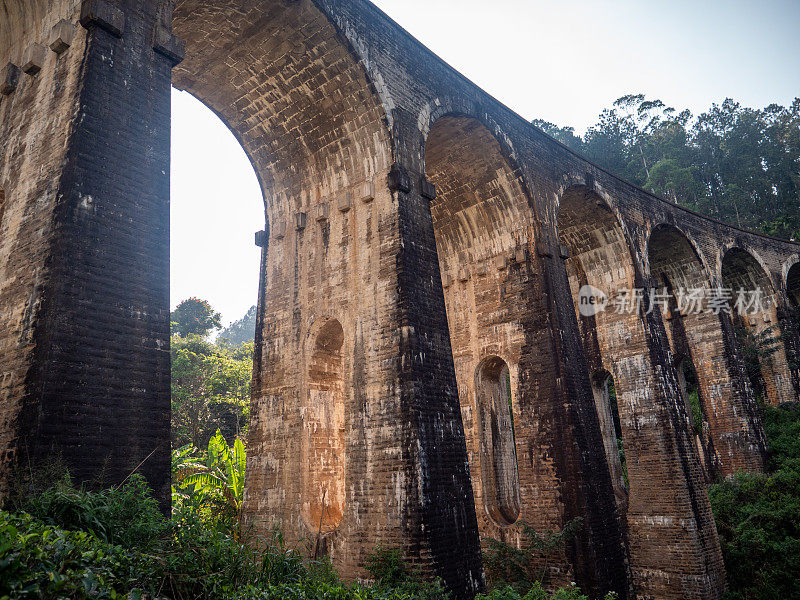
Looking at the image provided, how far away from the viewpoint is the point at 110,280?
19.8 ft

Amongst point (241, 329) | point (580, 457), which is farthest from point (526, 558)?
point (241, 329)

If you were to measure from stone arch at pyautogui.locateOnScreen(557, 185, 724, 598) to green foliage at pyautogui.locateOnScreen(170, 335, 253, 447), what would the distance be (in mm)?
17151

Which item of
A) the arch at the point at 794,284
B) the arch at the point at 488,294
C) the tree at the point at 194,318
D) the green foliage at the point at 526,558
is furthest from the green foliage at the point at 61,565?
the tree at the point at 194,318

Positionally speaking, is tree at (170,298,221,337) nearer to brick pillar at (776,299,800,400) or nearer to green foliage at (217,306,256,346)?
brick pillar at (776,299,800,400)

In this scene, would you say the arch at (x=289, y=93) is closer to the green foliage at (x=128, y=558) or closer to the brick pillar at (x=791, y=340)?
the green foliage at (x=128, y=558)

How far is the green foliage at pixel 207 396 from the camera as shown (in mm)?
28016

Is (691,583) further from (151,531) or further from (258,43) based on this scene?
(258,43)

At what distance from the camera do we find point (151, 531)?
503 cm

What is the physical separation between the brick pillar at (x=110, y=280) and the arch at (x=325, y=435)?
4.08m

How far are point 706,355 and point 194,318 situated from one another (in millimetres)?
30468

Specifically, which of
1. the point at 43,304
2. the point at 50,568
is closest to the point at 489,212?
the point at 43,304

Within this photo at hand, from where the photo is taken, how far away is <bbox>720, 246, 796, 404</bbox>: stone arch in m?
21.8

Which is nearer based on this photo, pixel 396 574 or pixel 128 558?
pixel 128 558

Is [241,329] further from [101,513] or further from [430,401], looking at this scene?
[101,513]
